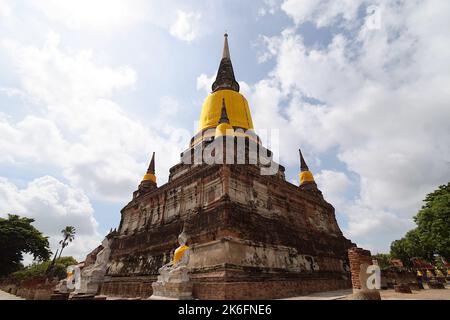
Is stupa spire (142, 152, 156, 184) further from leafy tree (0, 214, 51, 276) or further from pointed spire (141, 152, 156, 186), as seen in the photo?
leafy tree (0, 214, 51, 276)

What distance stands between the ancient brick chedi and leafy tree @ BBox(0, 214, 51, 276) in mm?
21751

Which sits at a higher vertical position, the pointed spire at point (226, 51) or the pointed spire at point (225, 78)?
the pointed spire at point (226, 51)

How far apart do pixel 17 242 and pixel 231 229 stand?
36037mm

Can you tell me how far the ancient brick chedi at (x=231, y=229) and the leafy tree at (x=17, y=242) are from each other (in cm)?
2175

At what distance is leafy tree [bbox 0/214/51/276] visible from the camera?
32844 mm

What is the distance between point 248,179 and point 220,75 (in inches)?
587

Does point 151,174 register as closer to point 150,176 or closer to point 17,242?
point 150,176

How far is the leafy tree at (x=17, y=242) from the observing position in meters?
32.8

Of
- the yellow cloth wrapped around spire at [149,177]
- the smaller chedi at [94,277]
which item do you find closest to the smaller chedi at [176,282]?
the smaller chedi at [94,277]

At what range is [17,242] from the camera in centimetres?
3378

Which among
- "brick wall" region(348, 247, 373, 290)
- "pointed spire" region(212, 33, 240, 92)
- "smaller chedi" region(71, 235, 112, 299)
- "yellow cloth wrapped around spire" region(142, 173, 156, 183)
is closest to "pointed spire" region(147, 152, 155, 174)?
"yellow cloth wrapped around spire" region(142, 173, 156, 183)

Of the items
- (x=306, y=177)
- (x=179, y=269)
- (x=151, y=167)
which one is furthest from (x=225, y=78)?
(x=179, y=269)

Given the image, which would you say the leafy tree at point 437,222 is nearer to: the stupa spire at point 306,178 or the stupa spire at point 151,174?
the stupa spire at point 306,178
